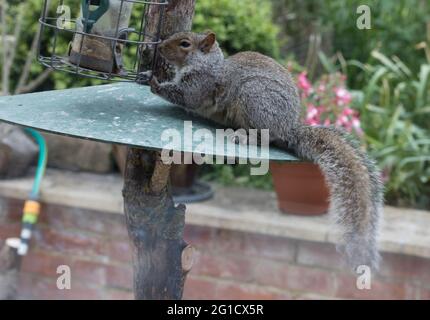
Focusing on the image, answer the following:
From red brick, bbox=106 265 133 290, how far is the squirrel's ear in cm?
171

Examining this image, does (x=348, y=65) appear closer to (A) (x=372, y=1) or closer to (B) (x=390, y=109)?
(A) (x=372, y=1)

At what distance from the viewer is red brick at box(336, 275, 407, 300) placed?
313 cm

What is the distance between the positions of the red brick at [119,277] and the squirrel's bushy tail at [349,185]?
1.80 m

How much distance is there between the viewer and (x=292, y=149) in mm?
1845

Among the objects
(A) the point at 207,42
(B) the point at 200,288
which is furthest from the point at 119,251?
(A) the point at 207,42

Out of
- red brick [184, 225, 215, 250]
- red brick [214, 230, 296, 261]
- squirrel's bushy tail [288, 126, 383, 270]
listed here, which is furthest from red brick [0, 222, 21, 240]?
squirrel's bushy tail [288, 126, 383, 270]

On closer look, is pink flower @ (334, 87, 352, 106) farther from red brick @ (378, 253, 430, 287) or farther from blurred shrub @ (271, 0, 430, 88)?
blurred shrub @ (271, 0, 430, 88)

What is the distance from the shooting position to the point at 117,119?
1610mm

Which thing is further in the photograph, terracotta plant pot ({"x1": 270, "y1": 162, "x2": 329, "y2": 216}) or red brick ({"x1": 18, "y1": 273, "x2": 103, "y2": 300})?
red brick ({"x1": 18, "y1": 273, "x2": 103, "y2": 300})

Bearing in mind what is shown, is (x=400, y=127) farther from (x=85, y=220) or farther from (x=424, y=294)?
(x=85, y=220)

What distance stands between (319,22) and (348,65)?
438 mm

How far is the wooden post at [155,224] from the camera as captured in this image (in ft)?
6.20

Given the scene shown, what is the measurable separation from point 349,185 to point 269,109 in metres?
0.31
